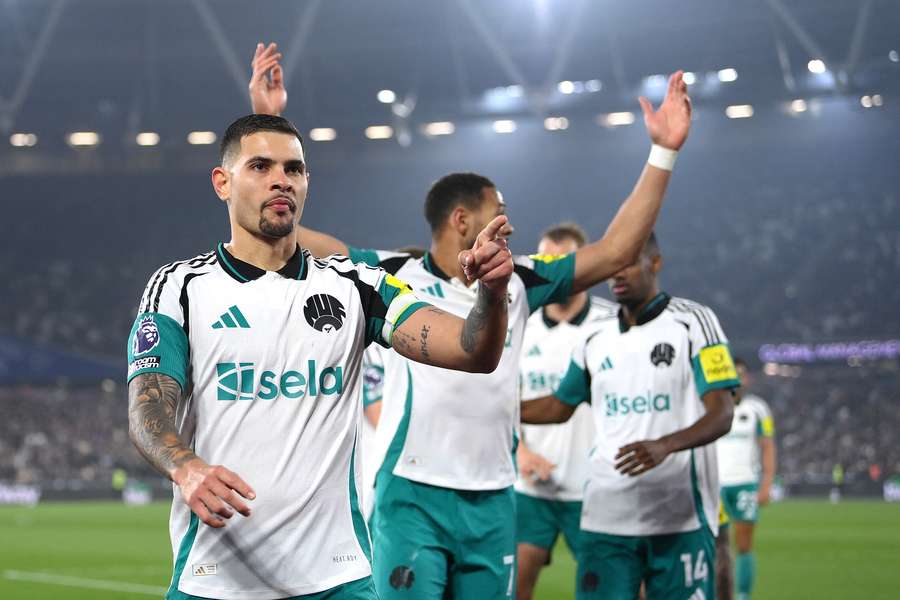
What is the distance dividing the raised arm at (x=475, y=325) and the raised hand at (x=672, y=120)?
5.63 feet

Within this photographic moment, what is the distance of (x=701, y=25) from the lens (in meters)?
29.8

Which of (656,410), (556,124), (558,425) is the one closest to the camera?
(656,410)

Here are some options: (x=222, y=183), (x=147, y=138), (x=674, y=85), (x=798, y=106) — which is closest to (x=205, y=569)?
(x=222, y=183)

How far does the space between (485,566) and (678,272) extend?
3166 centimetres

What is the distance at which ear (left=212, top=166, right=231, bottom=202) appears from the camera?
3592mm

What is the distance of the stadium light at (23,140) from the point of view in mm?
37219

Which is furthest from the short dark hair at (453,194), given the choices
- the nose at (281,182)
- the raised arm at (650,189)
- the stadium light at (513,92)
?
the stadium light at (513,92)

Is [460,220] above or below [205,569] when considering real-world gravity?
above

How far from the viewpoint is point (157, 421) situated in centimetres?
309

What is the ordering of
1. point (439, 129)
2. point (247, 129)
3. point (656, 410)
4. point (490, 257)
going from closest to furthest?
point (490, 257)
point (247, 129)
point (656, 410)
point (439, 129)

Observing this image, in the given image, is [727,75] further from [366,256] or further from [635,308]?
[366,256]

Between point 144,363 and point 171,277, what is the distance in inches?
12.6

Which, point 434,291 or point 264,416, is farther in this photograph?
point 434,291

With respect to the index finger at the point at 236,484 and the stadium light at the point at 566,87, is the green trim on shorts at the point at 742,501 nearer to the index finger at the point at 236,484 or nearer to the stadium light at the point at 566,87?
the index finger at the point at 236,484
